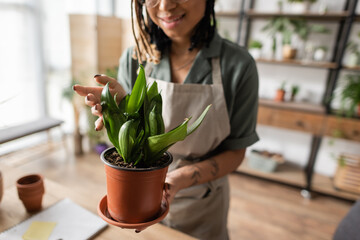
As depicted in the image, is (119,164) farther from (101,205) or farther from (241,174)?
(241,174)

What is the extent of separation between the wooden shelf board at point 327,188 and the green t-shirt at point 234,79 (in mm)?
2033

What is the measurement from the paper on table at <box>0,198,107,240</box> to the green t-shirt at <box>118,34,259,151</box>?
1.81ft

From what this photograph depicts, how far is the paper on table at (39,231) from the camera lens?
2.29ft

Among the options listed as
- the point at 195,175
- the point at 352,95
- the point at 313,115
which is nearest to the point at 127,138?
the point at 195,175

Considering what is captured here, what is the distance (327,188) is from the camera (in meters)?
2.46

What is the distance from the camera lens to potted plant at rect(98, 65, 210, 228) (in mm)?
461

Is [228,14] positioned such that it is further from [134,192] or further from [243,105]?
[134,192]

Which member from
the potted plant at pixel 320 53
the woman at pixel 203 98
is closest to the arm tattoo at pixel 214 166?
the woman at pixel 203 98

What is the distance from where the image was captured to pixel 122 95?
63cm

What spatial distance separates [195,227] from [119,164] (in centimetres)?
65

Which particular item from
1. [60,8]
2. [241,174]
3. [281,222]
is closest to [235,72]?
[281,222]

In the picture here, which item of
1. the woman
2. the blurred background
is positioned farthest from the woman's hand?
the blurred background

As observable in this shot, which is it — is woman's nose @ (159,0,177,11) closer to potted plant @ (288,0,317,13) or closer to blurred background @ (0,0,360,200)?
blurred background @ (0,0,360,200)

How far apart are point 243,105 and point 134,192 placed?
22.1 inches
